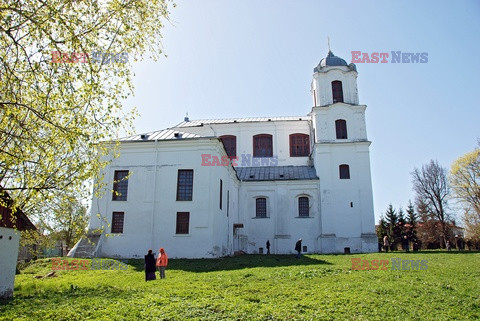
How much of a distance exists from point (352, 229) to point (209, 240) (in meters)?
12.9

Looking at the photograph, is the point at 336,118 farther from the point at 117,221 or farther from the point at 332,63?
the point at 117,221

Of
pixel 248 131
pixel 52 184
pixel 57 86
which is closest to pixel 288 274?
pixel 52 184

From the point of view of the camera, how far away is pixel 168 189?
2162 centimetres

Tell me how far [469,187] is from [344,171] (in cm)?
1555

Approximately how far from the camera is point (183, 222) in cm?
2120

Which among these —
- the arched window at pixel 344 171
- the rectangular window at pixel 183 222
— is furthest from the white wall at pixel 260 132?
the rectangular window at pixel 183 222

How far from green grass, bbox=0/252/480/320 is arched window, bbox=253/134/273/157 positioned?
70.1 feet

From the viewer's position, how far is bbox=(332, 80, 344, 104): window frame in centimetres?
3098

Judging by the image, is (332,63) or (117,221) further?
(332,63)

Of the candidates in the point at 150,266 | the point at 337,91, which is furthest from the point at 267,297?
the point at 337,91

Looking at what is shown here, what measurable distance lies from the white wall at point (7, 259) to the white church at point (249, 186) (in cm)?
379

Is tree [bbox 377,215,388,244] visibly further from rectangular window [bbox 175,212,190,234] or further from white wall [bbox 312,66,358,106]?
rectangular window [bbox 175,212,190,234]

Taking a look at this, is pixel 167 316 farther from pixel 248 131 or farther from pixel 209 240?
pixel 248 131

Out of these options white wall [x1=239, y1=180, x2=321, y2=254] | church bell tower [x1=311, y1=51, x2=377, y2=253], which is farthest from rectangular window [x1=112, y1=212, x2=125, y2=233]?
church bell tower [x1=311, y1=51, x2=377, y2=253]
